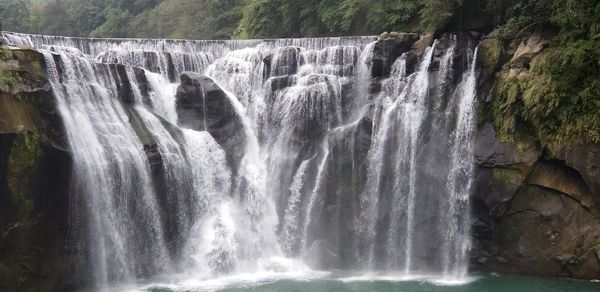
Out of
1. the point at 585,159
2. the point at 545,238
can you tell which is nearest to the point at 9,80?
the point at 545,238

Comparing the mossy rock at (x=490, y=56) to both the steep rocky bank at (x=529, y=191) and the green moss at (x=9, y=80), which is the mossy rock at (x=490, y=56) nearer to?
the steep rocky bank at (x=529, y=191)

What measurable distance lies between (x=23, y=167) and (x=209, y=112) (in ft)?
27.0

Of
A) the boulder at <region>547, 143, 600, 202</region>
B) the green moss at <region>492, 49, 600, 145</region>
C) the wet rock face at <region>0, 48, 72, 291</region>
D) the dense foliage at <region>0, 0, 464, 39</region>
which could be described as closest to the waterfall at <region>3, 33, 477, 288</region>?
the wet rock face at <region>0, 48, 72, 291</region>

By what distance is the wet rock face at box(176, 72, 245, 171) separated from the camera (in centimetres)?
2078

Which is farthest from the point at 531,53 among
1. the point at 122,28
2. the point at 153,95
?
the point at 122,28

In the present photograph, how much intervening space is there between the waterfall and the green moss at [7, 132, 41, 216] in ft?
4.87

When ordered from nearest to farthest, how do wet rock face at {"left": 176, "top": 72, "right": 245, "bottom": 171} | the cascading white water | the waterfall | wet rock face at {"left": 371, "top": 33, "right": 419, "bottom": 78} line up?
the cascading white water < the waterfall < wet rock face at {"left": 371, "top": 33, "right": 419, "bottom": 78} < wet rock face at {"left": 176, "top": 72, "right": 245, "bottom": 171}

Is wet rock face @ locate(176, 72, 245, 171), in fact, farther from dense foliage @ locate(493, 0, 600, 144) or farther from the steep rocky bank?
dense foliage @ locate(493, 0, 600, 144)

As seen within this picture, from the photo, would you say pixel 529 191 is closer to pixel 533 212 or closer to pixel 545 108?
pixel 533 212

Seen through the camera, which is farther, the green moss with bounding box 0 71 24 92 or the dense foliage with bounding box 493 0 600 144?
the dense foliage with bounding box 493 0 600 144

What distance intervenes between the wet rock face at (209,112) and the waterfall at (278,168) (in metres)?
0.05

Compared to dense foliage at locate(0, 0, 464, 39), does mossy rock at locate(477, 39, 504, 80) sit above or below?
below

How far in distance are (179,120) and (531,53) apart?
1346 cm

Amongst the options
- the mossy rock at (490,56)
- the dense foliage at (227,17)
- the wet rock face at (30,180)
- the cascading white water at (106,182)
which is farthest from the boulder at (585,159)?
the wet rock face at (30,180)
